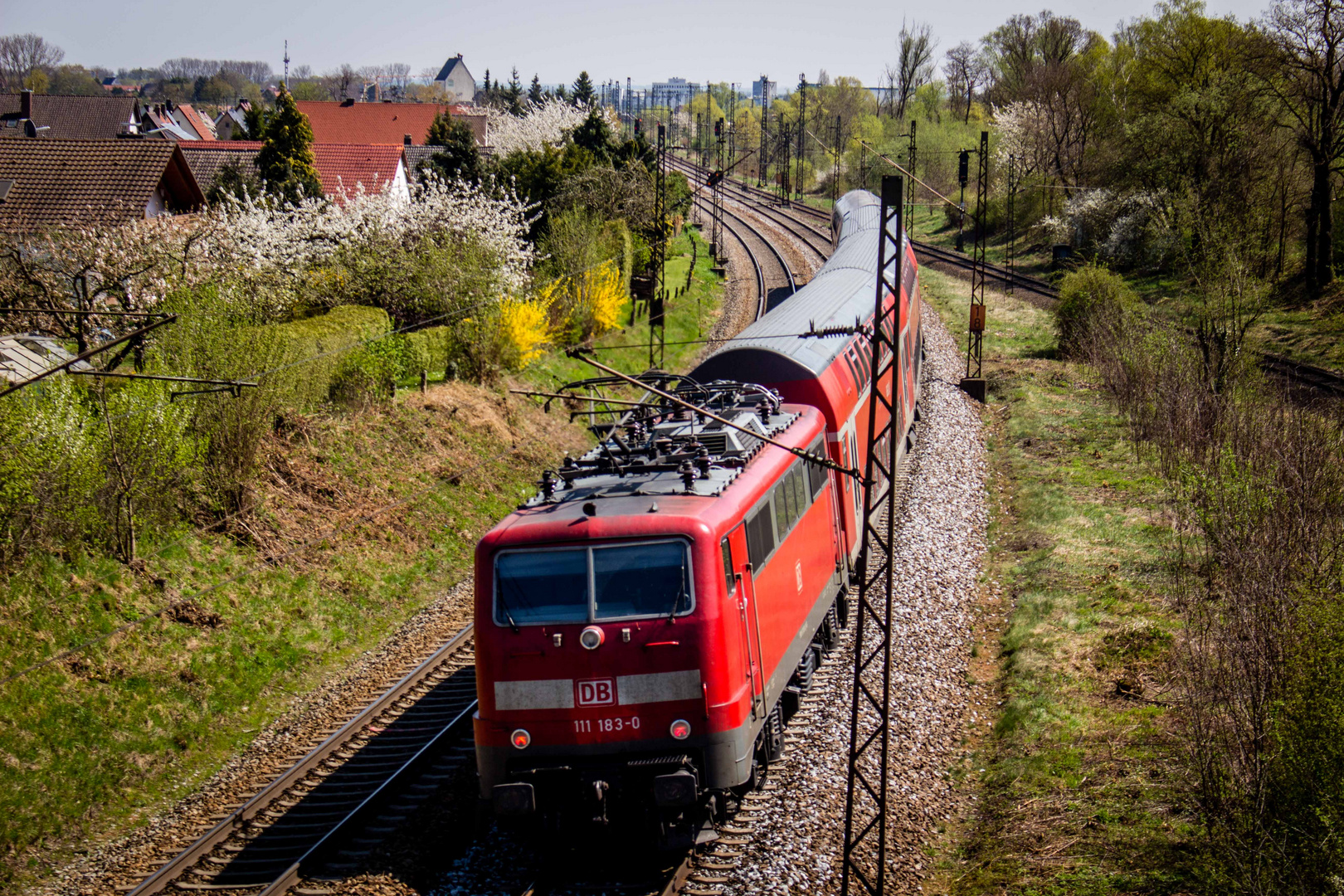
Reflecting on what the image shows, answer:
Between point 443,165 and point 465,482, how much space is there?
19068 millimetres

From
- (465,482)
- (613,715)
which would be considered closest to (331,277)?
(465,482)

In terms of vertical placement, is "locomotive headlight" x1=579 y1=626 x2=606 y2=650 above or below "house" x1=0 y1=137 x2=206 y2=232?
below

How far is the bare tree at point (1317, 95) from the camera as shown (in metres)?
33.7

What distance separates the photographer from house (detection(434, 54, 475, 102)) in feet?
495

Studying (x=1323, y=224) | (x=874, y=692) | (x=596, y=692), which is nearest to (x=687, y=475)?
(x=596, y=692)

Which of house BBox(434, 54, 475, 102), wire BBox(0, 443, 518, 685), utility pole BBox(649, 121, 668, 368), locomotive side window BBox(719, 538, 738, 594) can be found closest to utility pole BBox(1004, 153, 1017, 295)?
utility pole BBox(649, 121, 668, 368)

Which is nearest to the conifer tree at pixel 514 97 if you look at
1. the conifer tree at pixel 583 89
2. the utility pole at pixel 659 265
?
the conifer tree at pixel 583 89

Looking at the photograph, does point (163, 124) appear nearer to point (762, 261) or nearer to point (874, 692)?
point (762, 261)

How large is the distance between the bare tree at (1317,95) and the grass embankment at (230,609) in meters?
28.7

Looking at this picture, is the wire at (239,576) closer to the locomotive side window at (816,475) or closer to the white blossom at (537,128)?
the locomotive side window at (816,475)

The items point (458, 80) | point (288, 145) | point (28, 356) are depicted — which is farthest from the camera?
point (458, 80)

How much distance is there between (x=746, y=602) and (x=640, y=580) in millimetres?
1037

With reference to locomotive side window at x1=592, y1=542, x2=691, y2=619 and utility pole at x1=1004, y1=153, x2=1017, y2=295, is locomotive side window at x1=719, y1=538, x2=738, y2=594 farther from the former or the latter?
utility pole at x1=1004, y1=153, x2=1017, y2=295

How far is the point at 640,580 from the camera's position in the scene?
28.0 feet
